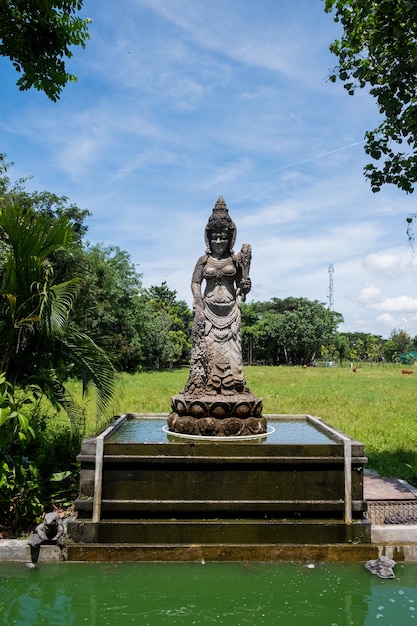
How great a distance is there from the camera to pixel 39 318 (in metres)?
5.18

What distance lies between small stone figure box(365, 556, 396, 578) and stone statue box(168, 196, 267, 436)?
1949 millimetres

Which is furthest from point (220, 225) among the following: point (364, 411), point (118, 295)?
point (118, 295)

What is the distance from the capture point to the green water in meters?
3.67

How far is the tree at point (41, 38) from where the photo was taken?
6.49 m

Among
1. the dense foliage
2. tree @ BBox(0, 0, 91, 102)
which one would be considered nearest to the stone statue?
tree @ BBox(0, 0, 91, 102)

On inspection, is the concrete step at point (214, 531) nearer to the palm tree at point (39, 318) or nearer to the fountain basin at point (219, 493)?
the fountain basin at point (219, 493)

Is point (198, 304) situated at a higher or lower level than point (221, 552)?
higher

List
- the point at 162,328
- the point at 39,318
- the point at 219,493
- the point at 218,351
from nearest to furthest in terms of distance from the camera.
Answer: the point at 219,493
the point at 39,318
the point at 218,351
the point at 162,328

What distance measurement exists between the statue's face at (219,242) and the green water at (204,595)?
390 centimetres

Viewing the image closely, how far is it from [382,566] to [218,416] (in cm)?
233

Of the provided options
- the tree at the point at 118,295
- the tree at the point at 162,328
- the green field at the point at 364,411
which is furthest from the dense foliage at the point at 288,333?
the green field at the point at 364,411

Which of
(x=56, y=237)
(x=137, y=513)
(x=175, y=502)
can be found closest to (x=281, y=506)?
(x=175, y=502)

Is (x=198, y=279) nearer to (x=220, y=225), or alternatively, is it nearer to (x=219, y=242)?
(x=219, y=242)

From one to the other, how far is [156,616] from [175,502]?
4.18 ft
